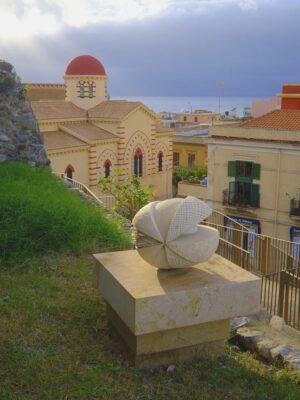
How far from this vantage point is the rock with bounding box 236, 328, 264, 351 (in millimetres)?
6215

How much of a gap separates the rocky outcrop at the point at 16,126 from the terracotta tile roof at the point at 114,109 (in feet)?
73.9

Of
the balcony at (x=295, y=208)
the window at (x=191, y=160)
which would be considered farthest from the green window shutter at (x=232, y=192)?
the window at (x=191, y=160)

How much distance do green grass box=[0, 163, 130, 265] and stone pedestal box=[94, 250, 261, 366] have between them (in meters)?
2.33

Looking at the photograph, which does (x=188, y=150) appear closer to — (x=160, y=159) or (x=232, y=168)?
(x=160, y=159)

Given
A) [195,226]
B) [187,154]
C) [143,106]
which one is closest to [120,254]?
[195,226]

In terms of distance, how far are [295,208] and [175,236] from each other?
1994 centimetres

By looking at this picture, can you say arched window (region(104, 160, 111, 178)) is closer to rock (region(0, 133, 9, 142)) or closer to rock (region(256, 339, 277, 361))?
rock (region(0, 133, 9, 142))

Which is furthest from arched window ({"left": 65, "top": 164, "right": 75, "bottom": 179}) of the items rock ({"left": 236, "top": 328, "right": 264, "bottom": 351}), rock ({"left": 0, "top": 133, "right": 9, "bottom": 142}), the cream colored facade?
rock ({"left": 236, "top": 328, "right": 264, "bottom": 351})

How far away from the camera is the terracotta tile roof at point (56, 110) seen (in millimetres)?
32134

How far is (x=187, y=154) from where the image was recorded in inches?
1746

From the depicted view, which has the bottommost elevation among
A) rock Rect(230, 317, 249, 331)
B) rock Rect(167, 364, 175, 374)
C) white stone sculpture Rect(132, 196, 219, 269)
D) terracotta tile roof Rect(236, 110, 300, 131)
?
rock Rect(230, 317, 249, 331)

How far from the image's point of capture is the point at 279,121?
2717 cm

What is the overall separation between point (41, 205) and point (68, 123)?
2613cm

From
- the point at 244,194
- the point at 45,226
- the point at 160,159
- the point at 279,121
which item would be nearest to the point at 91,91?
the point at 160,159
